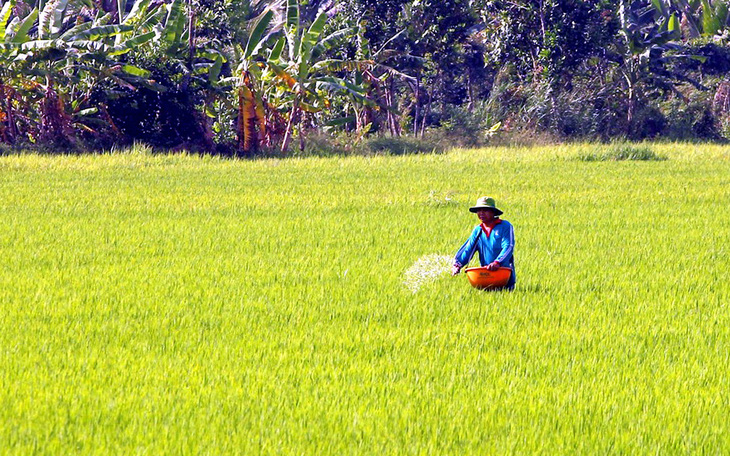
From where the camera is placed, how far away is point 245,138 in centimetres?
2191

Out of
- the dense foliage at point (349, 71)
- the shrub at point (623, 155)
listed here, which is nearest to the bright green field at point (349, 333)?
the shrub at point (623, 155)

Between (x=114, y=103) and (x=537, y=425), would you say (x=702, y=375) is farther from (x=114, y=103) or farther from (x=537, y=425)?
(x=114, y=103)

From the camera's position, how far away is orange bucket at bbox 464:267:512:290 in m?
6.99

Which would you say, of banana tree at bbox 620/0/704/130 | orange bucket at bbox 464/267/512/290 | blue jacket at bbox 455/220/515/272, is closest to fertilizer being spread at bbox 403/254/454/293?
orange bucket at bbox 464/267/512/290

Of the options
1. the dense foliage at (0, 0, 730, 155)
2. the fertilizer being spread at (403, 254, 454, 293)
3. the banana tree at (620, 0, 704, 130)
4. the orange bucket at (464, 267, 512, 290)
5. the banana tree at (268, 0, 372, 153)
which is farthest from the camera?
the banana tree at (620, 0, 704, 130)

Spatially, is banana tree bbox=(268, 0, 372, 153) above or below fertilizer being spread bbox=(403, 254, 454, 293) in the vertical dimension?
above

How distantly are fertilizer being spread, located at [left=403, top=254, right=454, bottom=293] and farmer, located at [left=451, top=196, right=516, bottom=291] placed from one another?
50 cm

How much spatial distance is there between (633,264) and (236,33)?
1843 cm

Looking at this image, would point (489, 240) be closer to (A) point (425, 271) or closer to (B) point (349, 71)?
(A) point (425, 271)

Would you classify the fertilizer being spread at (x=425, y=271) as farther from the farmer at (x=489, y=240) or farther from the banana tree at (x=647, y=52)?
the banana tree at (x=647, y=52)

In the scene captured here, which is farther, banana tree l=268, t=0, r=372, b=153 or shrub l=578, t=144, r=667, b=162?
shrub l=578, t=144, r=667, b=162

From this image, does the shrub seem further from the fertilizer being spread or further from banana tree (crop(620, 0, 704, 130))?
the fertilizer being spread

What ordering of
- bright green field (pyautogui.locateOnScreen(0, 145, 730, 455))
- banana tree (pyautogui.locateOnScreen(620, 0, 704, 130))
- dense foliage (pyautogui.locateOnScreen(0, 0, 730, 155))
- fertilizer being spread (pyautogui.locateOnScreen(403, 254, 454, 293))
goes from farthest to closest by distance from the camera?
banana tree (pyautogui.locateOnScreen(620, 0, 704, 130)), dense foliage (pyautogui.locateOnScreen(0, 0, 730, 155)), fertilizer being spread (pyautogui.locateOnScreen(403, 254, 454, 293)), bright green field (pyautogui.locateOnScreen(0, 145, 730, 455))

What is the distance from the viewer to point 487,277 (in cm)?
703
